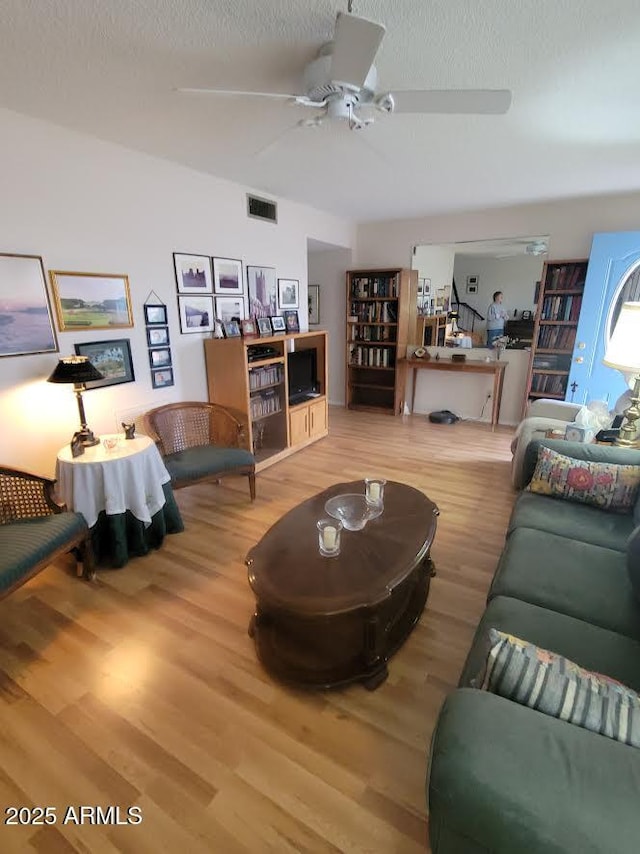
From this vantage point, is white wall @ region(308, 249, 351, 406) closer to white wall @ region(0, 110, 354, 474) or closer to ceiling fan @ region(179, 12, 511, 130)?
white wall @ region(0, 110, 354, 474)

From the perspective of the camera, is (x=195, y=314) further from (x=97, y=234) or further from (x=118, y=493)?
(x=118, y=493)

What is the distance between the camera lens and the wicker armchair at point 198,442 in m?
3.01

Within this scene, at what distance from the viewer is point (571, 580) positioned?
168 cm

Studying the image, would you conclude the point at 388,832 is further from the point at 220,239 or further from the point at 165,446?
the point at 220,239

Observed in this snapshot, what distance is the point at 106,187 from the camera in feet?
9.16

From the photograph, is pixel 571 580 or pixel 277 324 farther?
pixel 277 324

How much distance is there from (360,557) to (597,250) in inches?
170

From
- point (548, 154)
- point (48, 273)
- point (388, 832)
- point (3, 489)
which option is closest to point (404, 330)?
point (548, 154)

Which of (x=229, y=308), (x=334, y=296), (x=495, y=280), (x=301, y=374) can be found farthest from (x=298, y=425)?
(x=495, y=280)

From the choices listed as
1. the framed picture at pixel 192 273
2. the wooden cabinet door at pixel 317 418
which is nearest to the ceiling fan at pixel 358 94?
the framed picture at pixel 192 273

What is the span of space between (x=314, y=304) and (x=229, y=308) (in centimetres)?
256

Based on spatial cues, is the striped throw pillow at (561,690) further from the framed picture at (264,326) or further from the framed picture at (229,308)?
the framed picture at (264,326)

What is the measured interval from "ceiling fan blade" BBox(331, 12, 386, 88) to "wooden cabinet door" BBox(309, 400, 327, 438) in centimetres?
319

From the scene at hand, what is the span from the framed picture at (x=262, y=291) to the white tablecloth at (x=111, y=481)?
2130 millimetres
